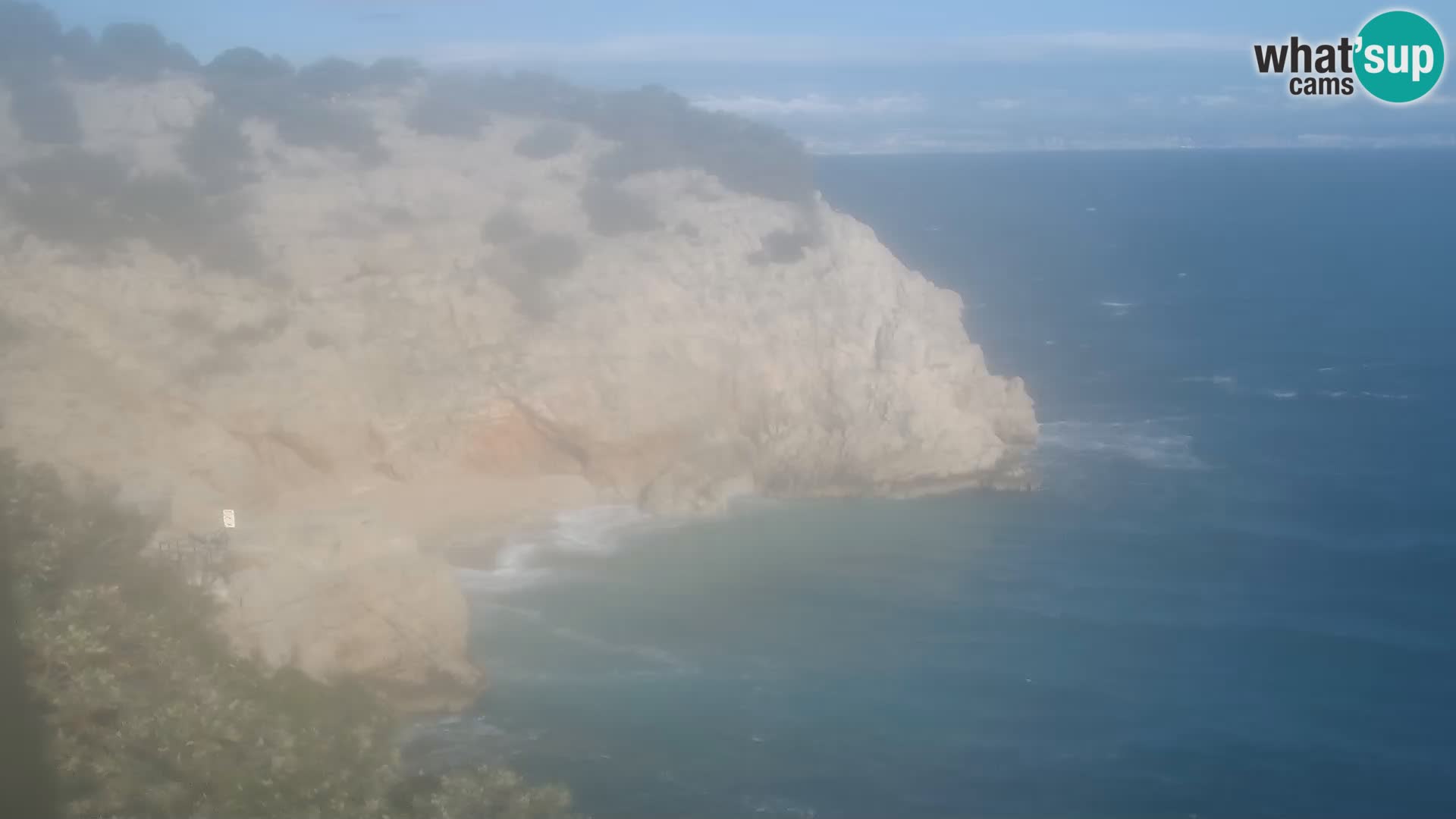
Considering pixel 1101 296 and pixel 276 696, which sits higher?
pixel 1101 296

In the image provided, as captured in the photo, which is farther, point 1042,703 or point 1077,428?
point 1077,428

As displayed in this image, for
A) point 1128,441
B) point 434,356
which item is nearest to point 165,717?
point 434,356

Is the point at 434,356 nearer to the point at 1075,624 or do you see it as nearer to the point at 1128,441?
the point at 1075,624

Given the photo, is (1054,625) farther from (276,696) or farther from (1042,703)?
(276,696)

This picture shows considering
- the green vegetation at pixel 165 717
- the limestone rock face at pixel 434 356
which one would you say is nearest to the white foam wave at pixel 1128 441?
the limestone rock face at pixel 434 356

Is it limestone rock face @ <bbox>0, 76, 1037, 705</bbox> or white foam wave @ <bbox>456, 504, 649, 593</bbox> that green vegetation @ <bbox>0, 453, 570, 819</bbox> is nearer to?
limestone rock face @ <bbox>0, 76, 1037, 705</bbox>

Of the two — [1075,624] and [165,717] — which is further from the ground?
[165,717]

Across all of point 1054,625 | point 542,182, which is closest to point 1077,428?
point 1054,625
